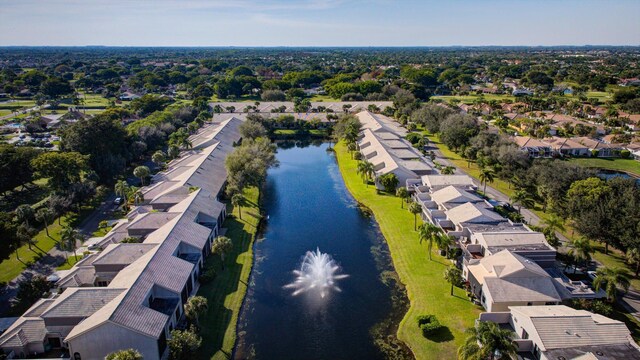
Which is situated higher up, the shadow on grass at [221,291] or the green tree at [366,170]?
the green tree at [366,170]

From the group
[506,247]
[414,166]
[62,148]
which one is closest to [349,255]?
[506,247]

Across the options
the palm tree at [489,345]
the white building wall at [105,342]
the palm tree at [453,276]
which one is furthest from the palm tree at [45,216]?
the palm tree at [489,345]

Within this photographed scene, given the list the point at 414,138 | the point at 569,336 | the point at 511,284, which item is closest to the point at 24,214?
the point at 511,284

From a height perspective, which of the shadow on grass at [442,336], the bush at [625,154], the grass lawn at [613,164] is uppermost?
the bush at [625,154]

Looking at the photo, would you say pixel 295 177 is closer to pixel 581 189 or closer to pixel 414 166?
pixel 414 166

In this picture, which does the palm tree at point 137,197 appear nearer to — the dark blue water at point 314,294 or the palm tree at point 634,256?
the dark blue water at point 314,294

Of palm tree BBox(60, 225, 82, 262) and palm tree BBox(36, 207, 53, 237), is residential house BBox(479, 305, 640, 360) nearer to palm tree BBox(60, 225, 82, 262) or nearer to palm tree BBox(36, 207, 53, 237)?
palm tree BBox(60, 225, 82, 262)

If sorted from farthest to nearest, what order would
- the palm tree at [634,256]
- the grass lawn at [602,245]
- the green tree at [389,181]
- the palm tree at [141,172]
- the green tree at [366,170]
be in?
the green tree at [366,170]
the palm tree at [141,172]
the green tree at [389,181]
the palm tree at [634,256]
the grass lawn at [602,245]

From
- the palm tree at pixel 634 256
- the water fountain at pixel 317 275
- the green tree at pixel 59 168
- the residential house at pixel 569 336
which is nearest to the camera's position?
the residential house at pixel 569 336
